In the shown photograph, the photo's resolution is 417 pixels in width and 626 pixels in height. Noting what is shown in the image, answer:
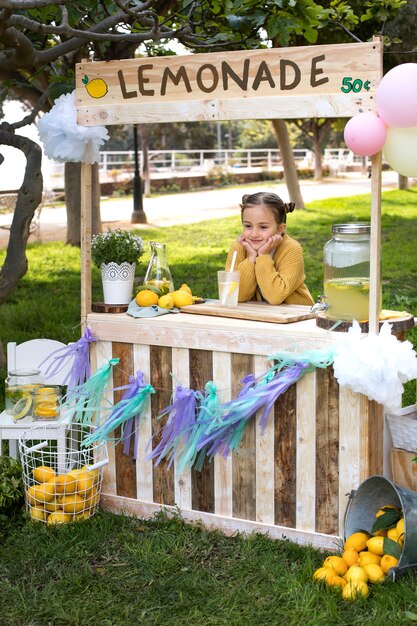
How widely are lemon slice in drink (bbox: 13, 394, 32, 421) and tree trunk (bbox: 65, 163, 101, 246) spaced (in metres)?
7.23

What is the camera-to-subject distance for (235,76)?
3424 millimetres

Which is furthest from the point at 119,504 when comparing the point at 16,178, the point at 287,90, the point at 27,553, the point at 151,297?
the point at 16,178

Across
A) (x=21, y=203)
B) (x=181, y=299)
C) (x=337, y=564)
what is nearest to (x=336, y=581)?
(x=337, y=564)

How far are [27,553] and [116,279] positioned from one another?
1226 millimetres

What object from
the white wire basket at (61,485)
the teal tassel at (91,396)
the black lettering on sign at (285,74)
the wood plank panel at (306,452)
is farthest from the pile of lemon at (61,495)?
the black lettering on sign at (285,74)

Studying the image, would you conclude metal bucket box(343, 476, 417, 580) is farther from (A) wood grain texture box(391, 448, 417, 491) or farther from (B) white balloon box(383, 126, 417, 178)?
(B) white balloon box(383, 126, 417, 178)

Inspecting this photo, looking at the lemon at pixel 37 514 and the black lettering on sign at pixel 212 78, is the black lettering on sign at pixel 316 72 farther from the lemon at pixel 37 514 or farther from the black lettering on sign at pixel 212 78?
the lemon at pixel 37 514

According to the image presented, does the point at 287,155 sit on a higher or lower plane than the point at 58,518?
higher

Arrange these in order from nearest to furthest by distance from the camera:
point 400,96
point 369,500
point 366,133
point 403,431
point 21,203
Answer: point 400,96 < point 366,133 < point 369,500 < point 403,431 < point 21,203

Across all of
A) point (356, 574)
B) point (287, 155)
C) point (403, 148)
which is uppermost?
point (287, 155)

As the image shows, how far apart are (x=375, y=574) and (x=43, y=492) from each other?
4.64ft

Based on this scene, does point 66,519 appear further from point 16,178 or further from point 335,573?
point 16,178

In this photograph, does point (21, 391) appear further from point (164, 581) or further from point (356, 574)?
point (356, 574)

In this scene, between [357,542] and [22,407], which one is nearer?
[357,542]
